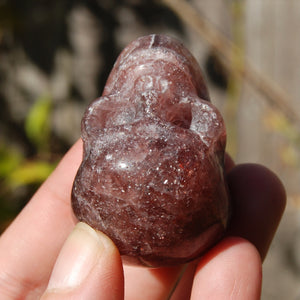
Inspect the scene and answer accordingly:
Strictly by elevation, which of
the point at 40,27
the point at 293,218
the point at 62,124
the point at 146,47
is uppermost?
the point at 146,47

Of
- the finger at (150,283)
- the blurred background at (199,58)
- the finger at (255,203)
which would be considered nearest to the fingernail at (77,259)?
the finger at (150,283)

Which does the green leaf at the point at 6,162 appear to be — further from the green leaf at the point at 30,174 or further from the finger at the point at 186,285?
the finger at the point at 186,285

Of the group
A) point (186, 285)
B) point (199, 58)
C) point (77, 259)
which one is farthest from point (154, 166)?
point (199, 58)

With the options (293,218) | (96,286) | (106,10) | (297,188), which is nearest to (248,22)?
(106,10)

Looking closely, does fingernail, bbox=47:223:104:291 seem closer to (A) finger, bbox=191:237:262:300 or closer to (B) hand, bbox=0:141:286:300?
(B) hand, bbox=0:141:286:300

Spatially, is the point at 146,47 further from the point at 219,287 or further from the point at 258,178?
the point at 219,287
